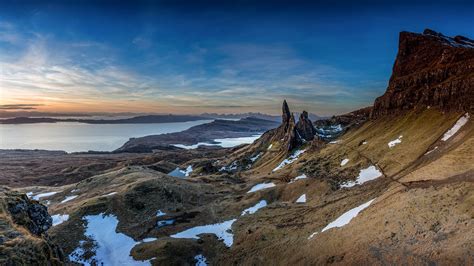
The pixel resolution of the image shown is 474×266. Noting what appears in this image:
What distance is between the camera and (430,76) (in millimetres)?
111750

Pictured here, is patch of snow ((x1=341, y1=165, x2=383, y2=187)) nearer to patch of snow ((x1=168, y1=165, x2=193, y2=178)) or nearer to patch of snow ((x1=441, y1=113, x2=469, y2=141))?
patch of snow ((x1=441, y1=113, x2=469, y2=141))

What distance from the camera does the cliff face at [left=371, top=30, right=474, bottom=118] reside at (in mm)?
91125

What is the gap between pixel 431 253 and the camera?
30750mm

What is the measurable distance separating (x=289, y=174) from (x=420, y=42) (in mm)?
97970

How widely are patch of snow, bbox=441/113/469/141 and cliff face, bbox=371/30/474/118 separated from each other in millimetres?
4020

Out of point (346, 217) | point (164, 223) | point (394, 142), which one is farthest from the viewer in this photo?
point (394, 142)

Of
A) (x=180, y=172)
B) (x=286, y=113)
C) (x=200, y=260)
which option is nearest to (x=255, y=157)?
(x=286, y=113)

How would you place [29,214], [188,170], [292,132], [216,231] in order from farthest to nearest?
[188,170]
[292,132]
[216,231]
[29,214]

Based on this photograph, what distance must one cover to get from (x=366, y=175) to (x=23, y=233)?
6991 cm

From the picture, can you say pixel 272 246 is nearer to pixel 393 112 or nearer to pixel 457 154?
pixel 457 154

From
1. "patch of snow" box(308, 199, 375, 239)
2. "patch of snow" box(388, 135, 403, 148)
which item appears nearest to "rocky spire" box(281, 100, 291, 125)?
"patch of snow" box(388, 135, 403, 148)

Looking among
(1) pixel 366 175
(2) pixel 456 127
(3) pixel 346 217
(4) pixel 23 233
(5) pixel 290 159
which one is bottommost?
(5) pixel 290 159

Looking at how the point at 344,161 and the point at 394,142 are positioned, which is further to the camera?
the point at 344,161

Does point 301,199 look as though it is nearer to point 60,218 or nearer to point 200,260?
point 200,260
